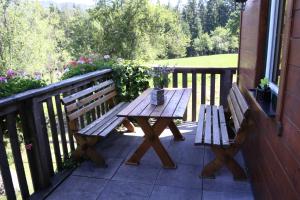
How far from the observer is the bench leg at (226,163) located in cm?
258

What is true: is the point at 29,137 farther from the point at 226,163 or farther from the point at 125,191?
the point at 226,163

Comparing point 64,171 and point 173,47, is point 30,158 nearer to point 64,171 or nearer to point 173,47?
point 64,171

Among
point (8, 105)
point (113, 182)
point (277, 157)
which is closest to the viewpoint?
point (277, 157)

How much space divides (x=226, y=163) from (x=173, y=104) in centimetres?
86

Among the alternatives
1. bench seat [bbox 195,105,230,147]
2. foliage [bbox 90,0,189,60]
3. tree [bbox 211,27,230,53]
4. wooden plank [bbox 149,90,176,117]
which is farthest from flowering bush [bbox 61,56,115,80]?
tree [bbox 211,27,230,53]

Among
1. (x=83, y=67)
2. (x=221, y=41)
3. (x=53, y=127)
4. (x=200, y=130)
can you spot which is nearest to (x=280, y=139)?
(x=200, y=130)

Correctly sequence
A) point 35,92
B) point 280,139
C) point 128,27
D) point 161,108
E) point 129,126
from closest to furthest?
point 280,139
point 35,92
point 161,108
point 129,126
point 128,27

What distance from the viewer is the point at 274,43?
2193mm

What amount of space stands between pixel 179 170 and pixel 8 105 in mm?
1787

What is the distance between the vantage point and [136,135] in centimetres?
386

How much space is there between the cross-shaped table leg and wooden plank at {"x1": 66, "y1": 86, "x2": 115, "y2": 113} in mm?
714

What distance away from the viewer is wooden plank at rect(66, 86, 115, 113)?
282cm

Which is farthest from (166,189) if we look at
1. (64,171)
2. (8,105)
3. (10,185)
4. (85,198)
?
(8,105)

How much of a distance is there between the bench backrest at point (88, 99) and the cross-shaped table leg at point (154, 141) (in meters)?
0.71
